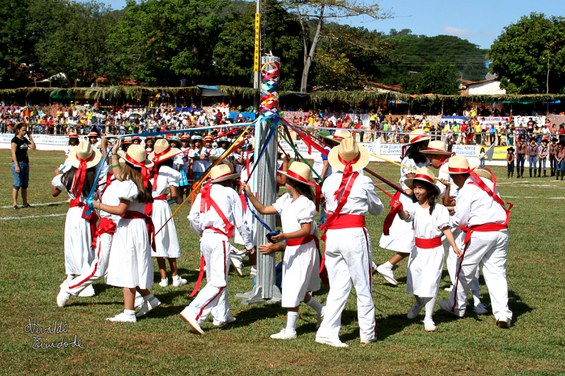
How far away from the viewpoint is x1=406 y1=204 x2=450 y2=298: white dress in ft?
28.8

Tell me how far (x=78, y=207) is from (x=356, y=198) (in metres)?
4.16

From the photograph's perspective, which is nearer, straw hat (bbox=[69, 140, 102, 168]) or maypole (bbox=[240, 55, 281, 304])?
maypole (bbox=[240, 55, 281, 304])

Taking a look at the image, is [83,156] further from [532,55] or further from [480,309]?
[532,55]

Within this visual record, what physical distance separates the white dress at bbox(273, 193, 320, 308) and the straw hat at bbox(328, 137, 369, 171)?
517mm

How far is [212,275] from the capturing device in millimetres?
8523

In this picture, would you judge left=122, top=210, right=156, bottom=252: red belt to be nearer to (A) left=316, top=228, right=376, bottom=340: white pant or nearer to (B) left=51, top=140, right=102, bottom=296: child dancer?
(B) left=51, top=140, right=102, bottom=296: child dancer

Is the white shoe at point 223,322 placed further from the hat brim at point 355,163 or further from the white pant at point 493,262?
the white pant at point 493,262

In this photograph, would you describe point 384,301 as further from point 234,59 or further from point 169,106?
point 234,59

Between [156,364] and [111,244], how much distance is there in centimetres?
238

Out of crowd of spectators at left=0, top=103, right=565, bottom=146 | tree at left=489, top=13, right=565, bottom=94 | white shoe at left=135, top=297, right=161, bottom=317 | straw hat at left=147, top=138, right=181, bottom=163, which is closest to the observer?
white shoe at left=135, top=297, right=161, bottom=317

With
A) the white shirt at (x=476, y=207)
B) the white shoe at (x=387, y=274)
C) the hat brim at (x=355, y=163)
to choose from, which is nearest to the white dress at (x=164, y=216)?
the white shoe at (x=387, y=274)

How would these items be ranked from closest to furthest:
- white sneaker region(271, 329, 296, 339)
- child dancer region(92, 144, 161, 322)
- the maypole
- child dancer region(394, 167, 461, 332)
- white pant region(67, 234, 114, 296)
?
white sneaker region(271, 329, 296, 339) < child dancer region(92, 144, 161, 322) < child dancer region(394, 167, 461, 332) < white pant region(67, 234, 114, 296) < the maypole

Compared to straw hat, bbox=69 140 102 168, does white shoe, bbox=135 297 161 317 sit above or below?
below

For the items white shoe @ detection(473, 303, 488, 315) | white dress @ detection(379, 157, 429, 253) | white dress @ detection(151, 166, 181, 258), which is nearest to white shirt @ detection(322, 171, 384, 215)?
white shoe @ detection(473, 303, 488, 315)
